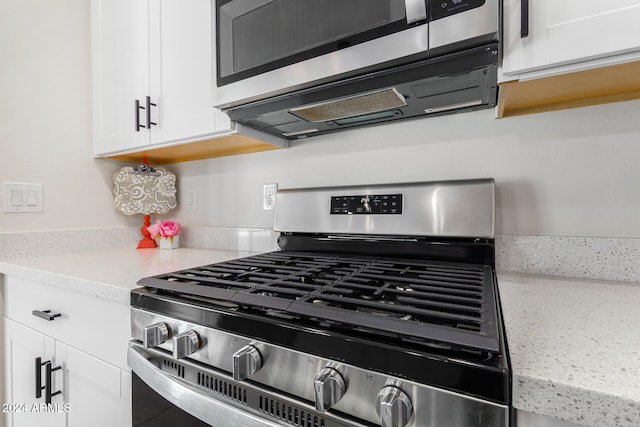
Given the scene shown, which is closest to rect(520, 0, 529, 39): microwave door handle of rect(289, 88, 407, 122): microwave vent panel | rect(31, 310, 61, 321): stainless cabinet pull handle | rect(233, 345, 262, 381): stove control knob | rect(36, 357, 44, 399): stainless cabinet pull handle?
rect(289, 88, 407, 122): microwave vent panel

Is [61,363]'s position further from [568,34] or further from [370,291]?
[568,34]

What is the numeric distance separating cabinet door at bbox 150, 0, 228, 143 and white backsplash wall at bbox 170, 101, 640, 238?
1.37 ft

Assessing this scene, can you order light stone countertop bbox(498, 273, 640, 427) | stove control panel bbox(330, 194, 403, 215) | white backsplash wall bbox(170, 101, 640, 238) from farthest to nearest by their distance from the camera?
stove control panel bbox(330, 194, 403, 215) < white backsplash wall bbox(170, 101, 640, 238) < light stone countertop bbox(498, 273, 640, 427)

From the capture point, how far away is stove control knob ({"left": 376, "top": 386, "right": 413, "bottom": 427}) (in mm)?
401

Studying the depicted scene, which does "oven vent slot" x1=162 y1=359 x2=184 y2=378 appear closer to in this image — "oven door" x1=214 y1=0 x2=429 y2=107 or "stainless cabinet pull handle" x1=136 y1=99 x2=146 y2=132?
"oven door" x1=214 y1=0 x2=429 y2=107

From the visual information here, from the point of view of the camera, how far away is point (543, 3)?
2.04ft

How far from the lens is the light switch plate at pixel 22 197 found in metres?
1.32

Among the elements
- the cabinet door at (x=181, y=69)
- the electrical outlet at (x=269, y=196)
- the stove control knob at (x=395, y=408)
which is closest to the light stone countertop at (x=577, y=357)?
the stove control knob at (x=395, y=408)

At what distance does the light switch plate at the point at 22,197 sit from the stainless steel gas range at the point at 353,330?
104cm

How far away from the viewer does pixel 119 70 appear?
1.44m

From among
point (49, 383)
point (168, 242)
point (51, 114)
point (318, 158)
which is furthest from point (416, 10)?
point (51, 114)

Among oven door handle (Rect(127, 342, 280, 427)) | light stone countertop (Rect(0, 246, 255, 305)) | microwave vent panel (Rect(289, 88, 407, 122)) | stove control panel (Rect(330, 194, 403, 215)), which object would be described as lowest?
oven door handle (Rect(127, 342, 280, 427))

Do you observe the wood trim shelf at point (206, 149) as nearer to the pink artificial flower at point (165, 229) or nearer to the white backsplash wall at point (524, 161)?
the white backsplash wall at point (524, 161)

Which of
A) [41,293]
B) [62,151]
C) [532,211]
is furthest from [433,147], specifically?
[62,151]
